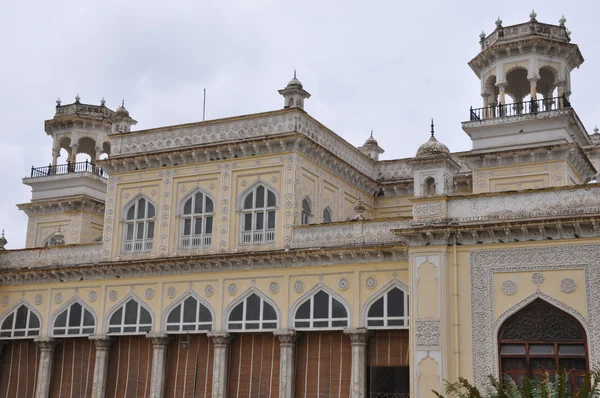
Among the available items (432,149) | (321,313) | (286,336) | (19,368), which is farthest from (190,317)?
(432,149)

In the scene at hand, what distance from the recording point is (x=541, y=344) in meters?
20.0

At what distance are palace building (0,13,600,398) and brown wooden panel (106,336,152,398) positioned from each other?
67mm

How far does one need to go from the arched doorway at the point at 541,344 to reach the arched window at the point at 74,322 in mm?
14818

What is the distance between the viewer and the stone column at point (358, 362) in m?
23.4

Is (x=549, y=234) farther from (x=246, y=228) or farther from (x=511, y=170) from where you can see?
(x=246, y=228)

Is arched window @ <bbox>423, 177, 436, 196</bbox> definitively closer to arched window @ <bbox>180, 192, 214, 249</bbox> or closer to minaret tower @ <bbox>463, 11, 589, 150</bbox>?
minaret tower @ <bbox>463, 11, 589, 150</bbox>

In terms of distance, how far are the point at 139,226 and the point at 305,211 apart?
6.22 meters

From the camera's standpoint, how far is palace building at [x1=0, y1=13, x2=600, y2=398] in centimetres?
2034

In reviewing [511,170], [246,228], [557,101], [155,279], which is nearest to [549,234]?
[511,170]

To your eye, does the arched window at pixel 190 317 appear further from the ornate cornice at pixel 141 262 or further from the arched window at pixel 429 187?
the arched window at pixel 429 187

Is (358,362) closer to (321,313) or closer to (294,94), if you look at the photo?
(321,313)

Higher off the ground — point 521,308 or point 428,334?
point 521,308

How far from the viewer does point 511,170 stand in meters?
26.0

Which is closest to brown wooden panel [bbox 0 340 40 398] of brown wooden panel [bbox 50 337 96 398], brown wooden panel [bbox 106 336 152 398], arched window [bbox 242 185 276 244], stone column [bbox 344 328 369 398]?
brown wooden panel [bbox 50 337 96 398]
